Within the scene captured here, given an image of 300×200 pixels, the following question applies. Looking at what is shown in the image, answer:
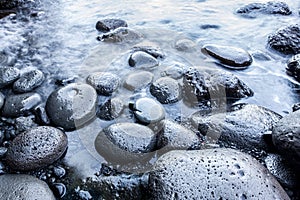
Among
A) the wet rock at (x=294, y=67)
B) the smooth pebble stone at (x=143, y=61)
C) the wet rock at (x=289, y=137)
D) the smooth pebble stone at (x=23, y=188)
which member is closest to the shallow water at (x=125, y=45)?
the wet rock at (x=294, y=67)

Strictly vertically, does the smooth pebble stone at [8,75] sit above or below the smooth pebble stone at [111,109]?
above

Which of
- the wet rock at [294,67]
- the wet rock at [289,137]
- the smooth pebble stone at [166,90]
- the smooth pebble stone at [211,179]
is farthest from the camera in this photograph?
the wet rock at [294,67]

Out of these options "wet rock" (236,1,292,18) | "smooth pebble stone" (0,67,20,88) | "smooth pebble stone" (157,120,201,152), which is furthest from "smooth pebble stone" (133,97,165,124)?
"wet rock" (236,1,292,18)

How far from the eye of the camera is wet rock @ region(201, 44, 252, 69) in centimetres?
386

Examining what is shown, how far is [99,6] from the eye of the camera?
5.23 metres

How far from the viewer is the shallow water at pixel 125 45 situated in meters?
3.44

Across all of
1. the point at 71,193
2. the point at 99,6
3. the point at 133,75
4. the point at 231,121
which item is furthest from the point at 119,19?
the point at 71,193

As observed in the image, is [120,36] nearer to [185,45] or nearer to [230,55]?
[185,45]

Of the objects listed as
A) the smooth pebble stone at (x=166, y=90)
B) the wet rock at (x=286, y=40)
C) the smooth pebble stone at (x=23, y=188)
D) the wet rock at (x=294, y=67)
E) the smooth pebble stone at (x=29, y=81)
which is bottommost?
the smooth pebble stone at (x=23, y=188)

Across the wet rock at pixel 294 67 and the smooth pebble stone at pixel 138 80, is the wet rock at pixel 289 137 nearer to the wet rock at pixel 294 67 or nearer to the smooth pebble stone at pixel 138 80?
the wet rock at pixel 294 67

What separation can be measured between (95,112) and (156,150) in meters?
0.77

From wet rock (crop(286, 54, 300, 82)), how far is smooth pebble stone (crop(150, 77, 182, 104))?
137 cm

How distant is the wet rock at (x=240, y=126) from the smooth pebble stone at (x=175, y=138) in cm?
18

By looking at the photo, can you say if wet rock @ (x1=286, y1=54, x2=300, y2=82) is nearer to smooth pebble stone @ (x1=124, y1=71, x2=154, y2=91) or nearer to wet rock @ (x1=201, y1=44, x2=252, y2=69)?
wet rock @ (x1=201, y1=44, x2=252, y2=69)
